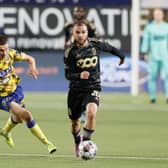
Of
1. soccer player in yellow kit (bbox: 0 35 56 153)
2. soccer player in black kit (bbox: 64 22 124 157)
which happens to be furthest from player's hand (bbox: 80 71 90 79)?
soccer player in yellow kit (bbox: 0 35 56 153)

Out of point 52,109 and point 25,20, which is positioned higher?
point 25,20

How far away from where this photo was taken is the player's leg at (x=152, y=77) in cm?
2169

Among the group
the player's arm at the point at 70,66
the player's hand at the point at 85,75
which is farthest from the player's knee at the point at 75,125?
the player's hand at the point at 85,75

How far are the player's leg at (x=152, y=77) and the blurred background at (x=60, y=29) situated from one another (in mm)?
1647

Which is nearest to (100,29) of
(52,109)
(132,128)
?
(52,109)

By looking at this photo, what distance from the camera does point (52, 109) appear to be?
2012cm

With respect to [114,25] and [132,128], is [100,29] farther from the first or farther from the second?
[132,128]

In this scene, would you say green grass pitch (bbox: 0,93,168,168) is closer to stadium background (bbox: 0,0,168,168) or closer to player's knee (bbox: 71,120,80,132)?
stadium background (bbox: 0,0,168,168)

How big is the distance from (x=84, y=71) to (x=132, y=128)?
4362 mm

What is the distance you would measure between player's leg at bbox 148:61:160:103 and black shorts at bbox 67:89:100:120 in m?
9.07

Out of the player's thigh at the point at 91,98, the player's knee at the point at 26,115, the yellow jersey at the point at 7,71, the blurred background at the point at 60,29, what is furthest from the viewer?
the blurred background at the point at 60,29

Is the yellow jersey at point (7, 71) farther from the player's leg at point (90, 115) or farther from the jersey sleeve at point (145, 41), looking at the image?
the jersey sleeve at point (145, 41)

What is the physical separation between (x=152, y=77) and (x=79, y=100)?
Answer: 957cm

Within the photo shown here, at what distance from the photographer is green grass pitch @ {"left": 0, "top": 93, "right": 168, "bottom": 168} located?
12.0m
